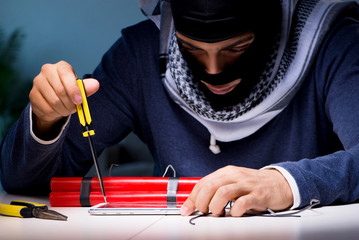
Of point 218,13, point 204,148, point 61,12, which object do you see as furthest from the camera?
point 61,12

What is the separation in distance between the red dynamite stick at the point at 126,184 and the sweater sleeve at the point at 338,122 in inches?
9.5

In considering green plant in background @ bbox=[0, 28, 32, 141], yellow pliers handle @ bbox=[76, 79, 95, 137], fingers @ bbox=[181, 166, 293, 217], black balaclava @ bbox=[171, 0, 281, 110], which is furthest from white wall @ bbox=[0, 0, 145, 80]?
fingers @ bbox=[181, 166, 293, 217]

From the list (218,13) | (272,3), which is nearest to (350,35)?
(272,3)

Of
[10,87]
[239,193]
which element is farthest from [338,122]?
[10,87]

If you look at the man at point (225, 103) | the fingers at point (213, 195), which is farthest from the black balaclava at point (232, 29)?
the fingers at point (213, 195)

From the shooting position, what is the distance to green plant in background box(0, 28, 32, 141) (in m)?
2.97

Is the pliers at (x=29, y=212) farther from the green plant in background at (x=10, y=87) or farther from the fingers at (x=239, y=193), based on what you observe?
the green plant in background at (x=10, y=87)

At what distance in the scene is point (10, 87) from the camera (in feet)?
10.1

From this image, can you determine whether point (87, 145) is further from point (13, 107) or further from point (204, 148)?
point (13, 107)

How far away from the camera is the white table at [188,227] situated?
29.9 inches

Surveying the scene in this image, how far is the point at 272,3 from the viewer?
136 centimetres

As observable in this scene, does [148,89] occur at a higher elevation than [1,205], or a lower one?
higher

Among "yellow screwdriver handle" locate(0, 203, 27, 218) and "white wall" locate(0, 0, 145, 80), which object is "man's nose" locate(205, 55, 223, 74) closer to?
"yellow screwdriver handle" locate(0, 203, 27, 218)

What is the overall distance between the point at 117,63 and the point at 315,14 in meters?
0.72
